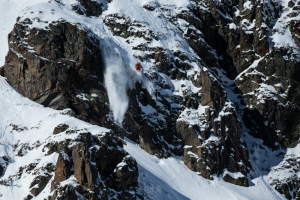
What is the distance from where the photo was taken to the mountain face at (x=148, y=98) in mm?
65625

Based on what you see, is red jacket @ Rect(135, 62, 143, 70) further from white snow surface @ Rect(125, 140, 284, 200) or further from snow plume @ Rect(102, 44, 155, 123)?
white snow surface @ Rect(125, 140, 284, 200)

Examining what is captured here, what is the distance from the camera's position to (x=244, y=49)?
9350cm

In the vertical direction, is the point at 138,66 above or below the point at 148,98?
above

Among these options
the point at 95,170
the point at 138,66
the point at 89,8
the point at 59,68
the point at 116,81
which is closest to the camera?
the point at 95,170

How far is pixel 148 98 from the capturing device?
81062mm

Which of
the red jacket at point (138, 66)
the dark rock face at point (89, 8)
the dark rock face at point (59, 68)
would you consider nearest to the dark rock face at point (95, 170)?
the dark rock face at point (59, 68)

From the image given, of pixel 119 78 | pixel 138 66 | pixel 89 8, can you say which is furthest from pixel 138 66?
pixel 89 8

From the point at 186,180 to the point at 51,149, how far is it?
15.5 meters

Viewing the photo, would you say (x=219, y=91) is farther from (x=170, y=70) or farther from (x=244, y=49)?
(x=244, y=49)

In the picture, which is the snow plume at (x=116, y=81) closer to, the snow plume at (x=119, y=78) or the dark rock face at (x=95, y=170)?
the snow plume at (x=119, y=78)

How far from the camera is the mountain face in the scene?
65625 millimetres

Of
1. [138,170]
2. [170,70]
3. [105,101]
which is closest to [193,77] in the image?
[170,70]

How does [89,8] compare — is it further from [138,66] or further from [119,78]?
[119,78]

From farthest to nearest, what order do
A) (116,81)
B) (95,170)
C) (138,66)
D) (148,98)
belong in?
(138,66) < (148,98) < (116,81) < (95,170)
